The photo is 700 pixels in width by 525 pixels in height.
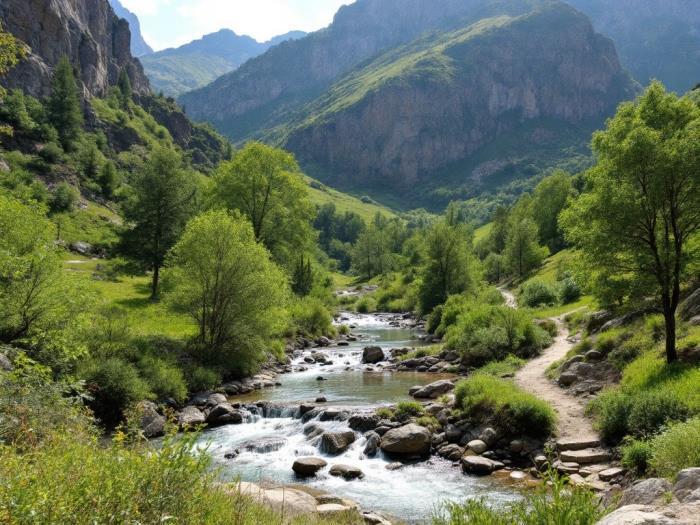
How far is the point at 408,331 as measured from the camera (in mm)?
61031

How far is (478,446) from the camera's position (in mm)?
19734

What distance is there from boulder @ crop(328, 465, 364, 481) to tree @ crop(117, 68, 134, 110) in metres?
174

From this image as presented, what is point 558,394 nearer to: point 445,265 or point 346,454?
point 346,454

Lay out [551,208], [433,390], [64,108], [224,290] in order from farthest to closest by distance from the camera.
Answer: [64,108] < [551,208] < [224,290] < [433,390]

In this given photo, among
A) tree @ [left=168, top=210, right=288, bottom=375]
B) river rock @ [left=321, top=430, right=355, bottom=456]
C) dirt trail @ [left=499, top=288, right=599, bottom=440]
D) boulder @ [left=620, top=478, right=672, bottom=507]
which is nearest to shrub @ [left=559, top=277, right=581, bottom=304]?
dirt trail @ [left=499, top=288, right=599, bottom=440]

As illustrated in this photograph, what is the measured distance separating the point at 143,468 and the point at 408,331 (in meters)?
55.3

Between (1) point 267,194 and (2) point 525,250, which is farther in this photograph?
(2) point 525,250

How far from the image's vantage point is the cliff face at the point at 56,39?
121188mm

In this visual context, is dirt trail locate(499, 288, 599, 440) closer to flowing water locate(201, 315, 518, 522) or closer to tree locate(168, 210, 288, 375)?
flowing water locate(201, 315, 518, 522)

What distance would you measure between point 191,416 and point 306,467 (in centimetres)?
894

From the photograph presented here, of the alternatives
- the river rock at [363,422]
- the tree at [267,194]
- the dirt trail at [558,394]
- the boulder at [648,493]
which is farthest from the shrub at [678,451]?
the tree at [267,194]

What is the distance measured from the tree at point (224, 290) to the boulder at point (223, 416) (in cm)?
685

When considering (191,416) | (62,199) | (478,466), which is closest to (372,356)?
(191,416)

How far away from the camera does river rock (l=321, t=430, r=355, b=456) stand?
69.5 feet
